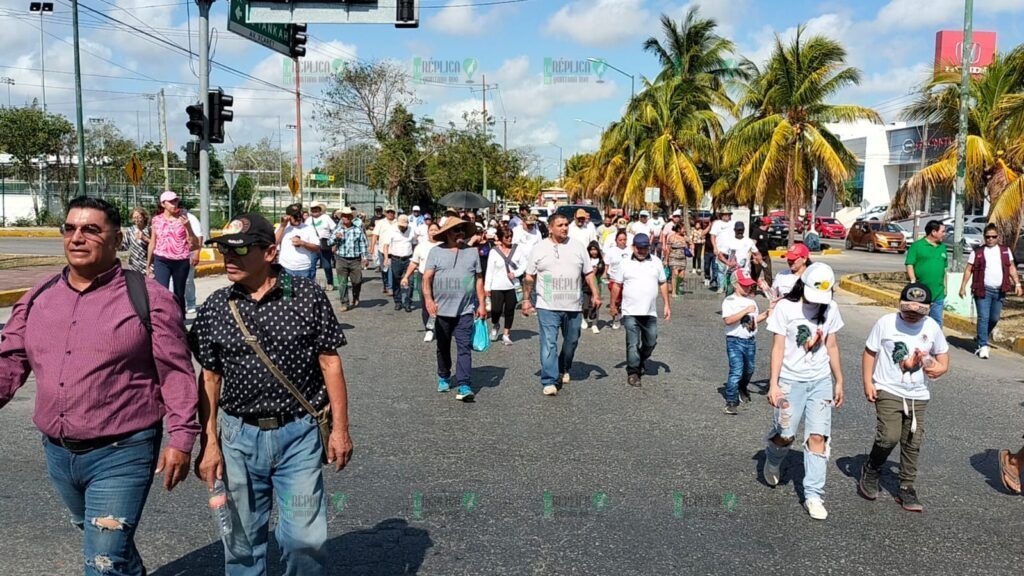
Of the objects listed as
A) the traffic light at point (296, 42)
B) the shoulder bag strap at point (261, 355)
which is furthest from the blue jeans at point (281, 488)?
the traffic light at point (296, 42)

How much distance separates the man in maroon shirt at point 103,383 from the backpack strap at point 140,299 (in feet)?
0.03

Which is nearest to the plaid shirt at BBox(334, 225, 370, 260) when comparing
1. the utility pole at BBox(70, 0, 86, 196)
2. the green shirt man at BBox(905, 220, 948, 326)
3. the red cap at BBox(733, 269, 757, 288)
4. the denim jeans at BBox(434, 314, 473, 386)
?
the denim jeans at BBox(434, 314, 473, 386)

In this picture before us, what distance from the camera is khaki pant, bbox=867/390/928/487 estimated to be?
5363 millimetres

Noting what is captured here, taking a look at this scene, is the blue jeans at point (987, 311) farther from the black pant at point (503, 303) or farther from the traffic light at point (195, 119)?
the traffic light at point (195, 119)

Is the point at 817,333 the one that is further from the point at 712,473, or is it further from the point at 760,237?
the point at 760,237

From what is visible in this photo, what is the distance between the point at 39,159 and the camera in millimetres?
43750

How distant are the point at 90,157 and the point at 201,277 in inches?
1460

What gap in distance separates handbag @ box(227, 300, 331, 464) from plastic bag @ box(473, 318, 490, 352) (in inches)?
184

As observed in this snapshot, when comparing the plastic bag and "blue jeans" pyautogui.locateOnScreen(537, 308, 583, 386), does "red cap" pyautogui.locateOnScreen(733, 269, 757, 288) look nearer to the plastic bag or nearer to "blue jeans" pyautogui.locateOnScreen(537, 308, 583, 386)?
"blue jeans" pyautogui.locateOnScreen(537, 308, 583, 386)

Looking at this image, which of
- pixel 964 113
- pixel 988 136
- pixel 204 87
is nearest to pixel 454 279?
pixel 204 87

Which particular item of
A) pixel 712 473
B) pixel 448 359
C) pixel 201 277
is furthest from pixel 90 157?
pixel 712 473

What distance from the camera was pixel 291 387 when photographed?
3.36 meters

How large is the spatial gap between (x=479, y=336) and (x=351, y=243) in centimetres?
631

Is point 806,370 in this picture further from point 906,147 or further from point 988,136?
point 906,147
